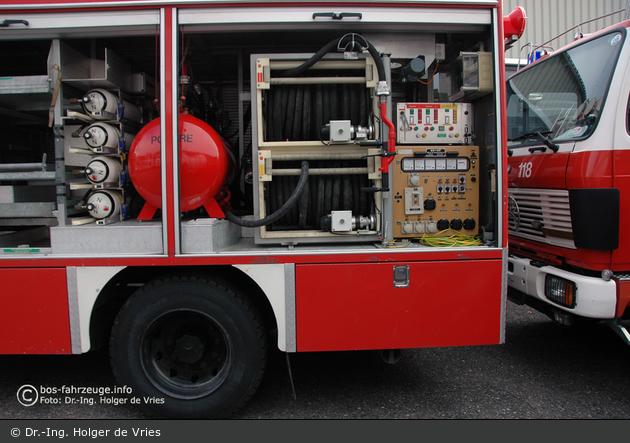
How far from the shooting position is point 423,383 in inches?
123

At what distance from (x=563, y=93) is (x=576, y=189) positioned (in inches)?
40.3

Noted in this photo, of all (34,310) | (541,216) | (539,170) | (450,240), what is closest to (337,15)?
(450,240)

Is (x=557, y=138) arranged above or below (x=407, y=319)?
above

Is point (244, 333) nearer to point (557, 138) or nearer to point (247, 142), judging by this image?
point (247, 142)

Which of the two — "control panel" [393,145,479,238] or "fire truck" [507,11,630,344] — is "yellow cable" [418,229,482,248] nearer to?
"control panel" [393,145,479,238]

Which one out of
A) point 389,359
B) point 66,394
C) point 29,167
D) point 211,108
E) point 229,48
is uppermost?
point 229,48

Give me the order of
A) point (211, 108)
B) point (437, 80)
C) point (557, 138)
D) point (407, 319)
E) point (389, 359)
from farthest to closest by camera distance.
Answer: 1. point (211, 108)
2. point (437, 80)
3. point (557, 138)
4. point (389, 359)
5. point (407, 319)

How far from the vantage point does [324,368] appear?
339 cm

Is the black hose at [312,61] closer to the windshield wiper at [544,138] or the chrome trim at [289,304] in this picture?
the chrome trim at [289,304]

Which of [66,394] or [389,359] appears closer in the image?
[389,359]

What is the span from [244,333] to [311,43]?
8.44 ft

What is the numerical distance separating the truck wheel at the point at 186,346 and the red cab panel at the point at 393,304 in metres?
0.40

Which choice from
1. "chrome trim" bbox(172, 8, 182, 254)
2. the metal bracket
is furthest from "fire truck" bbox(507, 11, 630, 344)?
"chrome trim" bbox(172, 8, 182, 254)

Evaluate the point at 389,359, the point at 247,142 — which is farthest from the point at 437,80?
the point at 389,359
